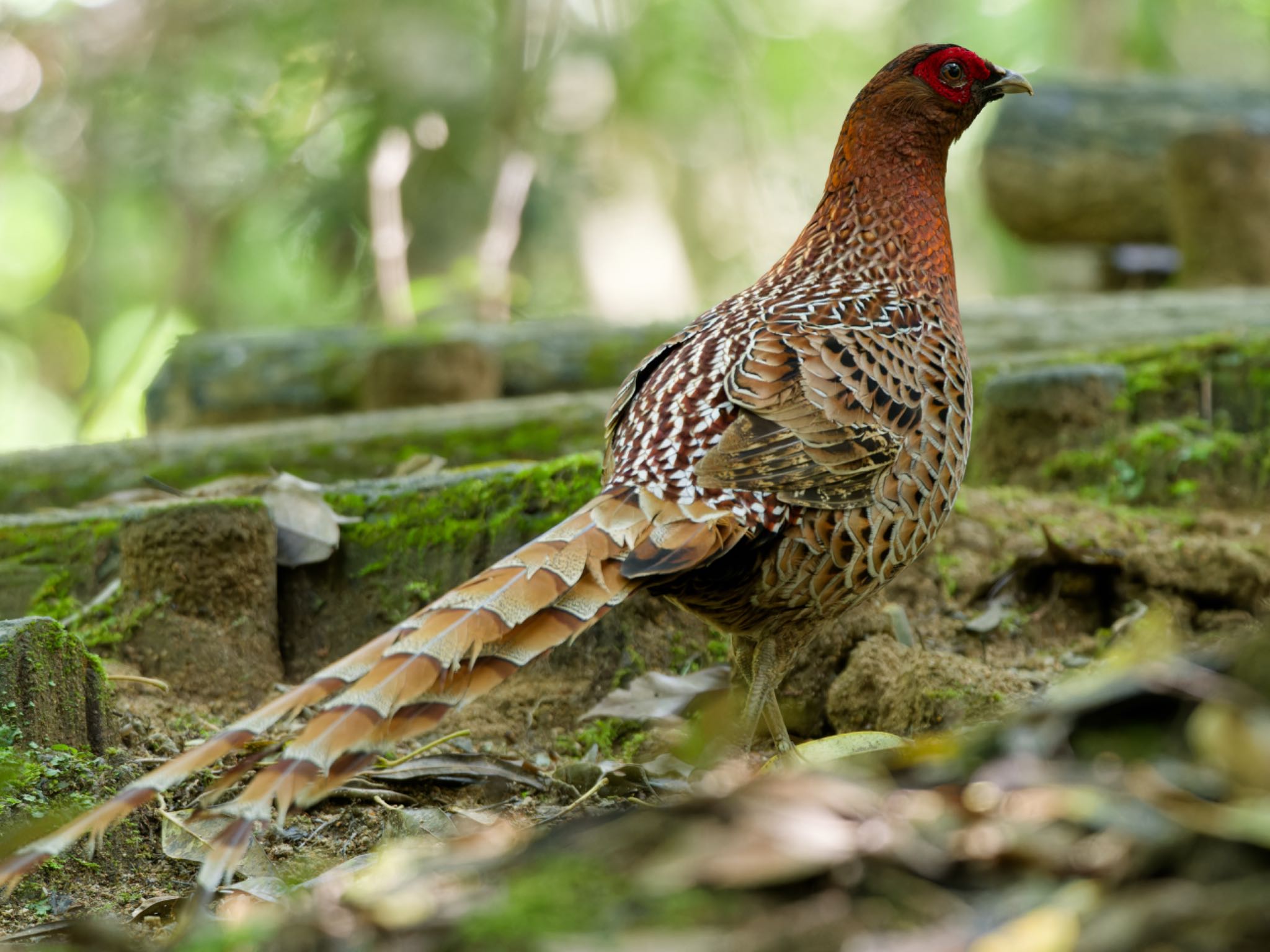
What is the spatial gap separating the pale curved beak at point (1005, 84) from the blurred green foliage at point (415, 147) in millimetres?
6133

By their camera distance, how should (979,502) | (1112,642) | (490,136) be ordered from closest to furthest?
(1112,642), (979,502), (490,136)

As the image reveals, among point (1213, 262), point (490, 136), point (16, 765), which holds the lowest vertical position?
point (16, 765)

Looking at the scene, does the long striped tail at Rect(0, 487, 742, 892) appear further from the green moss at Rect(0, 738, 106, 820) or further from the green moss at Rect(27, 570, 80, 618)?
the green moss at Rect(27, 570, 80, 618)

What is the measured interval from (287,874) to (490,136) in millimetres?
11878

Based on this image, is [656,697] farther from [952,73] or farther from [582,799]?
[952,73]

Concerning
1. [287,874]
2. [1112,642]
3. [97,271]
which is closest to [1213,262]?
[1112,642]

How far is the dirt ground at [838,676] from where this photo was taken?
2.98m

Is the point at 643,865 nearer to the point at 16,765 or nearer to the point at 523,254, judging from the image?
the point at 16,765

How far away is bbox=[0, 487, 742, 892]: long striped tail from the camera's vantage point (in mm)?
1864

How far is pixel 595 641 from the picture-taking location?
13.3 ft

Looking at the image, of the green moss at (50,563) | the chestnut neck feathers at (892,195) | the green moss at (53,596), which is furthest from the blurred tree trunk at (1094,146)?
the green moss at (53,596)

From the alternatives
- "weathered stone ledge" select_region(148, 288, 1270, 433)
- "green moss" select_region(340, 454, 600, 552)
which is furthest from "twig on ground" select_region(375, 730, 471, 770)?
"weathered stone ledge" select_region(148, 288, 1270, 433)

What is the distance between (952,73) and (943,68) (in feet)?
0.13

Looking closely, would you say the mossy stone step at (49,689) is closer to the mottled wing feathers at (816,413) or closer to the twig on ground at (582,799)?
the twig on ground at (582,799)
